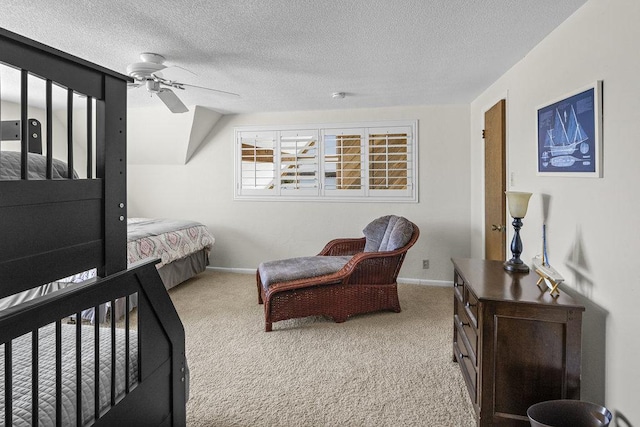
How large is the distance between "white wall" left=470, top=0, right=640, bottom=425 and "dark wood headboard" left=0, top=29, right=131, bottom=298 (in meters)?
2.00

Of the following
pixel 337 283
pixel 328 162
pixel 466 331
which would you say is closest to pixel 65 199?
pixel 466 331

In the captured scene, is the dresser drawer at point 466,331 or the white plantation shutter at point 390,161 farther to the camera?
the white plantation shutter at point 390,161

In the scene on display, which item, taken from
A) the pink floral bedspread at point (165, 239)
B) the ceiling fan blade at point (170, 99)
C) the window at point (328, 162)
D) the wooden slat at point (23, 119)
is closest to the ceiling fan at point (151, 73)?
the ceiling fan blade at point (170, 99)

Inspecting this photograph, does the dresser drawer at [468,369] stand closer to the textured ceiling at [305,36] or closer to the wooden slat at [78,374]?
the wooden slat at [78,374]

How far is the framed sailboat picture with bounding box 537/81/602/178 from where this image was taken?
5.88ft

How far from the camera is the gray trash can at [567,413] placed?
1.58 metres

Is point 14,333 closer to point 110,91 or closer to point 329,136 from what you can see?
point 110,91

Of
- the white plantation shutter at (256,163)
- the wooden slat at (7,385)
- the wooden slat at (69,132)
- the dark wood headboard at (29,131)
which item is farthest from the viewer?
the white plantation shutter at (256,163)

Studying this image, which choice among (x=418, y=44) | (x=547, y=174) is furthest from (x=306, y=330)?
(x=418, y=44)

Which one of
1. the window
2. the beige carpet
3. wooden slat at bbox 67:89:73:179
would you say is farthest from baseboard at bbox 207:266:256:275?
wooden slat at bbox 67:89:73:179

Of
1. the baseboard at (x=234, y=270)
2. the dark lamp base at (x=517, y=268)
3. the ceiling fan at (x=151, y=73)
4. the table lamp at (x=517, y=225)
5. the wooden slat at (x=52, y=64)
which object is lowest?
the baseboard at (x=234, y=270)

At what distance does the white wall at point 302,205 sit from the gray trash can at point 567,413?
9.72ft

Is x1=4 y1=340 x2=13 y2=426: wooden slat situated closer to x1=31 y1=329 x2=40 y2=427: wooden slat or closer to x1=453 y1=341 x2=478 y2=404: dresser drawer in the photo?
x1=31 y1=329 x2=40 y2=427: wooden slat

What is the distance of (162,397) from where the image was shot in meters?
1.60
